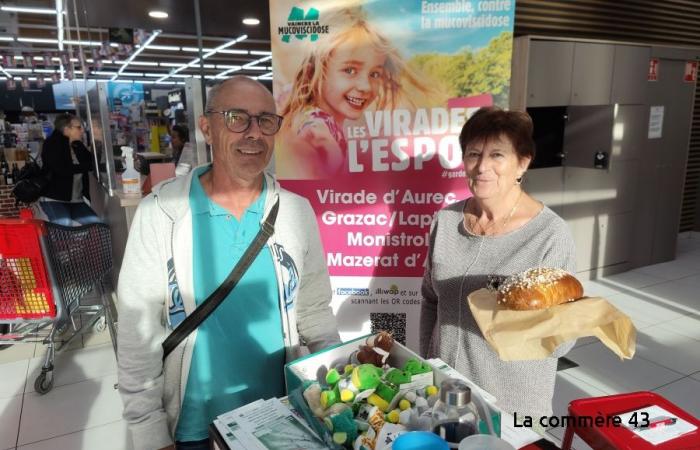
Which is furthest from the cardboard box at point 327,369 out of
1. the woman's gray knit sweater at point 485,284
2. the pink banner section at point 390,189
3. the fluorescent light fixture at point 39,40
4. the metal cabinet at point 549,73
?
the fluorescent light fixture at point 39,40

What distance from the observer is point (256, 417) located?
3.76ft

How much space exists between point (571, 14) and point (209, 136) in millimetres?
5371

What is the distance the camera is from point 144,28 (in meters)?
9.47

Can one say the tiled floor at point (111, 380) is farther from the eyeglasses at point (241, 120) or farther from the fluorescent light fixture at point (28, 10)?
the fluorescent light fixture at point (28, 10)

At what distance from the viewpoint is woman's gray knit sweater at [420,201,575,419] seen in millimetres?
1551

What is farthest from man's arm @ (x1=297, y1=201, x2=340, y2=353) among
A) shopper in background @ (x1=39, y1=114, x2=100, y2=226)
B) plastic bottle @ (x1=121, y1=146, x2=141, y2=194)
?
shopper in background @ (x1=39, y1=114, x2=100, y2=226)

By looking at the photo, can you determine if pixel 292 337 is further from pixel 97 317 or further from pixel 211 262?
pixel 97 317

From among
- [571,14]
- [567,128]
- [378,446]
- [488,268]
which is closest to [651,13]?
[571,14]

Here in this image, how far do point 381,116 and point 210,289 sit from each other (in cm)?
163

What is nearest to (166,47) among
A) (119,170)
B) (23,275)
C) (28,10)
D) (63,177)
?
(28,10)

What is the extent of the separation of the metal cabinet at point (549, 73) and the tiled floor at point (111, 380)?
2252 mm

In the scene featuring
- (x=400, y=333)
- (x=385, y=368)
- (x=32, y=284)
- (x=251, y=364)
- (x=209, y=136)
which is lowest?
(x=400, y=333)

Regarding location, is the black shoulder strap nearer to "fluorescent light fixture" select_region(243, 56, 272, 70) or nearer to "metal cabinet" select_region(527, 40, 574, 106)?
"metal cabinet" select_region(527, 40, 574, 106)

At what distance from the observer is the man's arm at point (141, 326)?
139 cm
